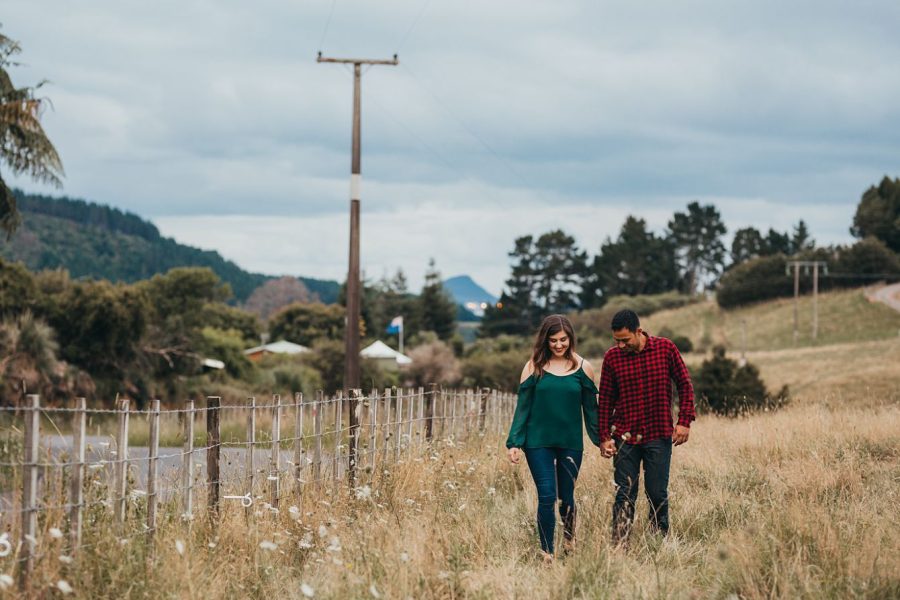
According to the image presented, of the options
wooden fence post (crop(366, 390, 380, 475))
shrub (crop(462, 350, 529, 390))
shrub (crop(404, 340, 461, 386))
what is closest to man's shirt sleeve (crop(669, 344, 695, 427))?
wooden fence post (crop(366, 390, 380, 475))

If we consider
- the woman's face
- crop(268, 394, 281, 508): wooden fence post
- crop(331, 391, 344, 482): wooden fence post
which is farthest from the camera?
crop(331, 391, 344, 482): wooden fence post

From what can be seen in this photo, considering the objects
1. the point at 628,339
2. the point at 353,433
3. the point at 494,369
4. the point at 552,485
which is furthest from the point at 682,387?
the point at 494,369

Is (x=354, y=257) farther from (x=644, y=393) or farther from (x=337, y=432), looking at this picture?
(x=644, y=393)

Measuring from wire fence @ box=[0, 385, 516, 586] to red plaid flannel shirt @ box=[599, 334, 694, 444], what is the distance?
7.79 ft

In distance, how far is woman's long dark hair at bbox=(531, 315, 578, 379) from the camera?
7941mm

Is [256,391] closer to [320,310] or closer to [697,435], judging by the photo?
[697,435]

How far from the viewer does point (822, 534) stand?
702 centimetres

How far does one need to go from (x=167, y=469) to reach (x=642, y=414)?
3614 mm

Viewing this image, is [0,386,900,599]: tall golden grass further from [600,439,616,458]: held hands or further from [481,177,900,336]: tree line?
[481,177,900,336]: tree line

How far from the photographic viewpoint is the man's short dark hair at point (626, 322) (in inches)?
316

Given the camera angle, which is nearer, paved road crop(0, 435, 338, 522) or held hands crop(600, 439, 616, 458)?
paved road crop(0, 435, 338, 522)

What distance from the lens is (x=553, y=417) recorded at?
7887 millimetres

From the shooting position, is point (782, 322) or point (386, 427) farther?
point (782, 322)

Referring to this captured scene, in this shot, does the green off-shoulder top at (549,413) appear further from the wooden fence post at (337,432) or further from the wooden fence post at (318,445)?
the wooden fence post at (337,432)
